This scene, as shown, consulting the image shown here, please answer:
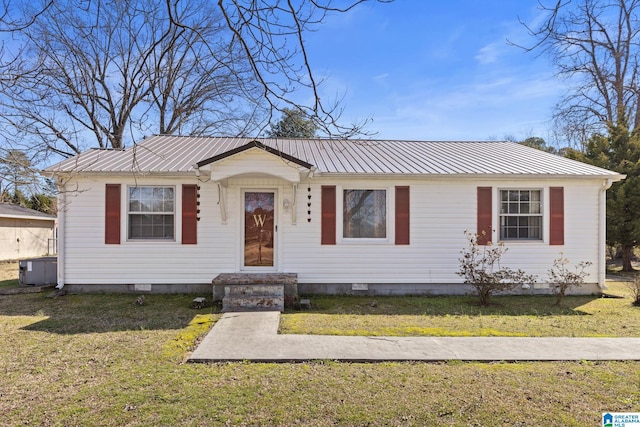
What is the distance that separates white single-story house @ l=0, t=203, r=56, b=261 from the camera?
717 inches

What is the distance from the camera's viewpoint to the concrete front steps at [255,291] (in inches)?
301

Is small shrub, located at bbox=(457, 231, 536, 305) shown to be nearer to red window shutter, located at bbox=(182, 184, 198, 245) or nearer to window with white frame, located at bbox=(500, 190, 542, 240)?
window with white frame, located at bbox=(500, 190, 542, 240)

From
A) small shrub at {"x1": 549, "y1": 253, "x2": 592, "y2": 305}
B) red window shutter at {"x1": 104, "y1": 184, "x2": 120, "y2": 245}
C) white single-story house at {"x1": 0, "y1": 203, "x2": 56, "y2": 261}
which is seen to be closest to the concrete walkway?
Answer: small shrub at {"x1": 549, "y1": 253, "x2": 592, "y2": 305}

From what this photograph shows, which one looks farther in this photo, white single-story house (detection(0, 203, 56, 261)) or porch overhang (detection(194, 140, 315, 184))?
white single-story house (detection(0, 203, 56, 261))

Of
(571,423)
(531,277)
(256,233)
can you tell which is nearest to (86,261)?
(256,233)

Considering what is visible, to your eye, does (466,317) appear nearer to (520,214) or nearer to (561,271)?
(520,214)

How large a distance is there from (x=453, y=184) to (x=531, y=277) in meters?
2.97

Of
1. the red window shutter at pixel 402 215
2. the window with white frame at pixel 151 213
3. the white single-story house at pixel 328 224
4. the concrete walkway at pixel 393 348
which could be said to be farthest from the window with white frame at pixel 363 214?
the window with white frame at pixel 151 213

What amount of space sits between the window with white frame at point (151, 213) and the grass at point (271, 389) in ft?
11.6

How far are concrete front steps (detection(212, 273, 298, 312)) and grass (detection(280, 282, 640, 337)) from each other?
1.82ft

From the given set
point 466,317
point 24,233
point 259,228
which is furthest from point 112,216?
point 24,233

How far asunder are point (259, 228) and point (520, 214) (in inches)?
253

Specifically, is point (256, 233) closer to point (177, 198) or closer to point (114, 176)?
point (177, 198)

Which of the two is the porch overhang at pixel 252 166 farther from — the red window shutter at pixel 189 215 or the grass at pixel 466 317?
the grass at pixel 466 317
